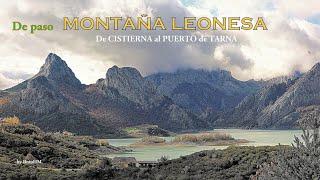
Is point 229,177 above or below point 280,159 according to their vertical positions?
below

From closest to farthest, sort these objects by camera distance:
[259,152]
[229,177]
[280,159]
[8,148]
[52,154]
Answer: [280,159], [229,177], [259,152], [8,148], [52,154]

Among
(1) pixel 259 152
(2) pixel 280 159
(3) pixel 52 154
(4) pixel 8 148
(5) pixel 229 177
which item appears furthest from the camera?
(3) pixel 52 154

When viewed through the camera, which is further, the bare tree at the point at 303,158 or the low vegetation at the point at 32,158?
the low vegetation at the point at 32,158

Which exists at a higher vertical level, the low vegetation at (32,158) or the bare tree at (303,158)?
the bare tree at (303,158)

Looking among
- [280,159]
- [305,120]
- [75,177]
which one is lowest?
[75,177]

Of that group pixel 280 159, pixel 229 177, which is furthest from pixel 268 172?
pixel 229 177

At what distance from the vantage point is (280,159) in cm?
1227

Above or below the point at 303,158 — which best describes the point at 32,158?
below

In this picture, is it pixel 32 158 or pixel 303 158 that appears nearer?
pixel 303 158

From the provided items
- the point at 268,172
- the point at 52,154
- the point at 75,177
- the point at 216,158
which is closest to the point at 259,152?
the point at 216,158

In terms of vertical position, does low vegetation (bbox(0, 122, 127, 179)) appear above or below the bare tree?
below

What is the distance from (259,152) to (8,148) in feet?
147

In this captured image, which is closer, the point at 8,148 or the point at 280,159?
the point at 280,159

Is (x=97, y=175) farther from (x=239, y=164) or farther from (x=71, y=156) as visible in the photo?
(x=71, y=156)
